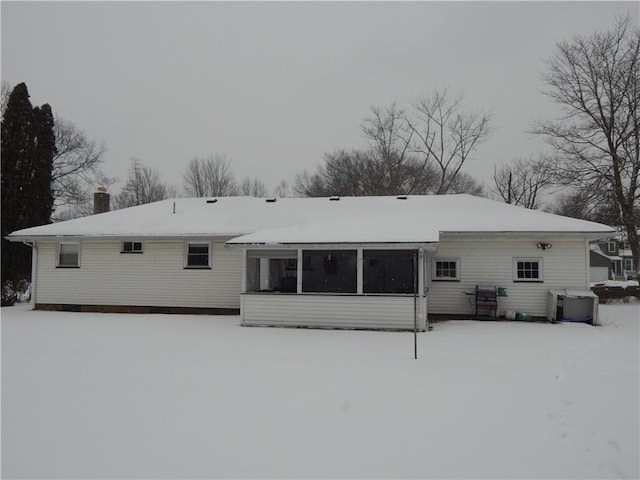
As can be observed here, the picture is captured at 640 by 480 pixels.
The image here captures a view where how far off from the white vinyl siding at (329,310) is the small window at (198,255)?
10.9 feet

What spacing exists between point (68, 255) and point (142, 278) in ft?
10.1

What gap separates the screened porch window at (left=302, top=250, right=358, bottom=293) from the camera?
51.0ft

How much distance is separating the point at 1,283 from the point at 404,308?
15.6 meters

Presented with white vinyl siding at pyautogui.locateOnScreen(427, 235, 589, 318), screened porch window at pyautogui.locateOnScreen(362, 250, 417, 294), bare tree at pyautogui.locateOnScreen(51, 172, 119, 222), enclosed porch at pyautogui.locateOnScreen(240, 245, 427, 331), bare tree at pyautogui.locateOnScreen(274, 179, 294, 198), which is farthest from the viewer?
bare tree at pyautogui.locateOnScreen(274, 179, 294, 198)

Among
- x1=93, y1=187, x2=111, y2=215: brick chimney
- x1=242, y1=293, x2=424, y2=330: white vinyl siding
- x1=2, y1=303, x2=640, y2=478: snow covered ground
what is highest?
x1=93, y1=187, x2=111, y2=215: brick chimney

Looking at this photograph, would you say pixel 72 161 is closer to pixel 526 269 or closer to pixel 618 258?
pixel 526 269

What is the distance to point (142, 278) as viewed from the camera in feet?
55.4

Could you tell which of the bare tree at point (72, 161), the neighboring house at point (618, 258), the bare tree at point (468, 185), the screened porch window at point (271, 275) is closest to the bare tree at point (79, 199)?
the bare tree at point (72, 161)

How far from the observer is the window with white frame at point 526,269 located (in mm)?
15039

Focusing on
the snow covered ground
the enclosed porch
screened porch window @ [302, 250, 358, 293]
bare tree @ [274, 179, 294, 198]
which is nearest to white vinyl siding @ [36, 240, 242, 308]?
the enclosed porch

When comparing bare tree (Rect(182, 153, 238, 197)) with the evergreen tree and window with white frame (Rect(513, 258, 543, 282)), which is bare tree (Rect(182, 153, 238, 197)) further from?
window with white frame (Rect(513, 258, 543, 282))

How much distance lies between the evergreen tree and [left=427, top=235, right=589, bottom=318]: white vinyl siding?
51.8 feet

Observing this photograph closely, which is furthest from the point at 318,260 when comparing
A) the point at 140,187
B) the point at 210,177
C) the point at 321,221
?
the point at 140,187

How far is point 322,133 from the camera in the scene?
48.8m
